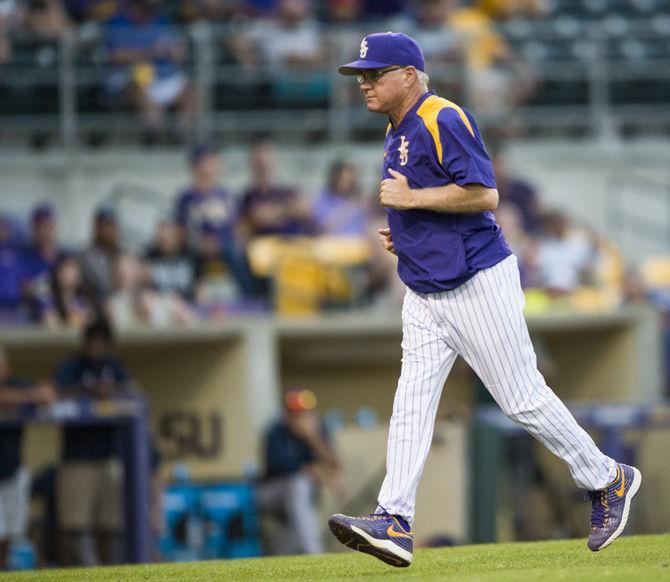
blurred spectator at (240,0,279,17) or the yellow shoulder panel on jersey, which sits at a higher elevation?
blurred spectator at (240,0,279,17)

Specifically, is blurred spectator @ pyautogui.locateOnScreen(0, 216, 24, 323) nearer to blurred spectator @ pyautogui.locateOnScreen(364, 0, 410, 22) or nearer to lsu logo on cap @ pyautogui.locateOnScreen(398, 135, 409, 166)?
blurred spectator @ pyautogui.locateOnScreen(364, 0, 410, 22)

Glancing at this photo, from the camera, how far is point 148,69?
1382 cm

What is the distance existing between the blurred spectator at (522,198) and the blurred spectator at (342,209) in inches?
60.3

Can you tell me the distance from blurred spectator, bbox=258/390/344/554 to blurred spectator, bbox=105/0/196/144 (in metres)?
3.82

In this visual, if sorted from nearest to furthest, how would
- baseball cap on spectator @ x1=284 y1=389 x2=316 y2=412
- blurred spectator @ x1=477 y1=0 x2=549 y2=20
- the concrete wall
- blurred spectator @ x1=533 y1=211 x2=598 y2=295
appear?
baseball cap on spectator @ x1=284 y1=389 x2=316 y2=412 < blurred spectator @ x1=533 y1=211 x2=598 y2=295 < the concrete wall < blurred spectator @ x1=477 y1=0 x2=549 y2=20

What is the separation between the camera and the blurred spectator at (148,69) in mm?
13805

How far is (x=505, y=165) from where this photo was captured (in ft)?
46.3

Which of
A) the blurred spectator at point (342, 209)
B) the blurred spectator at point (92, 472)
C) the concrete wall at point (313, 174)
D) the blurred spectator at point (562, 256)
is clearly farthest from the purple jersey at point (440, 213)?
the concrete wall at point (313, 174)

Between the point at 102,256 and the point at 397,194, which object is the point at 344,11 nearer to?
the point at 102,256

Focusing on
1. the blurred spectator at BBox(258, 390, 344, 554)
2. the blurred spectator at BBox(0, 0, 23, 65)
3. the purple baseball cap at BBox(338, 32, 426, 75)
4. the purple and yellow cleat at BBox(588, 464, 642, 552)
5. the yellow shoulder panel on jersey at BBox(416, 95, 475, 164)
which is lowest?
the blurred spectator at BBox(258, 390, 344, 554)

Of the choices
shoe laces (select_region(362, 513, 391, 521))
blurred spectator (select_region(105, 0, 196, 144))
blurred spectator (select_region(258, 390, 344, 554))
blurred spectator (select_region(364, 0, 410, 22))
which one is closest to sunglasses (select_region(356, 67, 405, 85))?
shoe laces (select_region(362, 513, 391, 521))

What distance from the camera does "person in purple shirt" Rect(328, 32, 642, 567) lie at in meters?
5.53

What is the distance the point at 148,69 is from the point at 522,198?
3.58 meters

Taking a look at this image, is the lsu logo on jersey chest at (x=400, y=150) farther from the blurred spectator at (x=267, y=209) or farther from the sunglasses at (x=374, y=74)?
the blurred spectator at (x=267, y=209)
